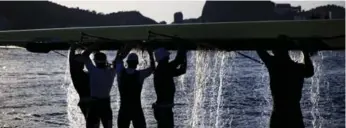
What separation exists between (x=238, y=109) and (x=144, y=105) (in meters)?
4.18

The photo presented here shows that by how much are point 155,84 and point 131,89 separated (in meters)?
0.41

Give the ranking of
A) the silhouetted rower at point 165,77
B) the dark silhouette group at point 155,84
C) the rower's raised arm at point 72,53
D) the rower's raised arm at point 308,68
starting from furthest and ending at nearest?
1. the rower's raised arm at point 72,53
2. the silhouetted rower at point 165,77
3. the dark silhouette group at point 155,84
4. the rower's raised arm at point 308,68

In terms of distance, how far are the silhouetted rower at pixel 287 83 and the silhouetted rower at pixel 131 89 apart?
1946mm

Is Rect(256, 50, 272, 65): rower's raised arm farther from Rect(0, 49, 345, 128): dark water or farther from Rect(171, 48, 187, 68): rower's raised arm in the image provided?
Rect(0, 49, 345, 128): dark water

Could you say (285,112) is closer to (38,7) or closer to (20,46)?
(20,46)

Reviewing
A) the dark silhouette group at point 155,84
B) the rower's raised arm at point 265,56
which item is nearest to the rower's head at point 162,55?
the dark silhouette group at point 155,84

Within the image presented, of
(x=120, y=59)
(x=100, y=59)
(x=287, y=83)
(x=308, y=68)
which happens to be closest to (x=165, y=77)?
(x=120, y=59)

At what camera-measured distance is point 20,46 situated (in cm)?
1214

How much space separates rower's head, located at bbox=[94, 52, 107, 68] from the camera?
9547 millimetres

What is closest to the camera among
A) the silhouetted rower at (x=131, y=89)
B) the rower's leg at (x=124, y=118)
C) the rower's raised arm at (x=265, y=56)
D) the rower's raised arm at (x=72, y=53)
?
the rower's raised arm at (x=265, y=56)

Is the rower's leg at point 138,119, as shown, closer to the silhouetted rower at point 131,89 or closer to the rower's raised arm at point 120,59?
the silhouetted rower at point 131,89

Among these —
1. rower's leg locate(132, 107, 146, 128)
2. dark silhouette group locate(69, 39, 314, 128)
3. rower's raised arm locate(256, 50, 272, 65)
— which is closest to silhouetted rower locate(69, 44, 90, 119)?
dark silhouette group locate(69, 39, 314, 128)

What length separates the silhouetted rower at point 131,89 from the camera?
9.30m

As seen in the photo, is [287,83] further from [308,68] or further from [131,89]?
[131,89]
